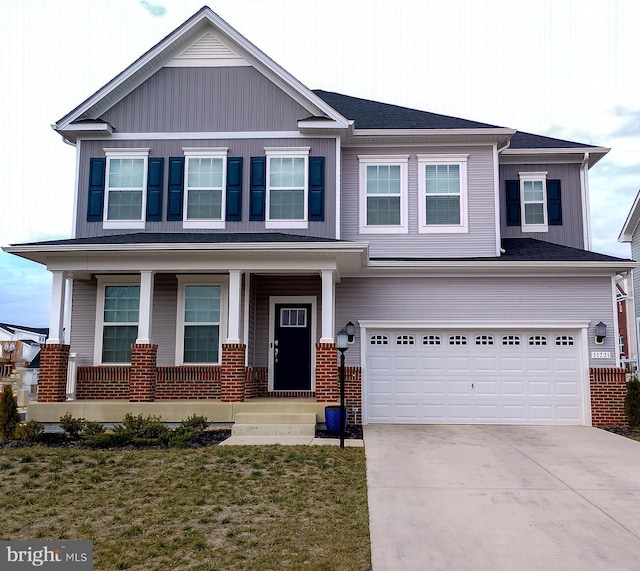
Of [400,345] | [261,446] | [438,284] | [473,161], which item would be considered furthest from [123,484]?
[473,161]

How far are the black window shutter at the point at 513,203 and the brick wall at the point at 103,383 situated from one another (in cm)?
1035

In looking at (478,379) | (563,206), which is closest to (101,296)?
(478,379)

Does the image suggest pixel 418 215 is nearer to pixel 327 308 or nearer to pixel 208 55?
pixel 327 308

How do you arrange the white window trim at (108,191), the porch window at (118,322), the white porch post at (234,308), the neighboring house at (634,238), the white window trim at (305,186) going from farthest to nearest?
the neighboring house at (634,238) < the white window trim at (108,191) < the porch window at (118,322) < the white window trim at (305,186) < the white porch post at (234,308)

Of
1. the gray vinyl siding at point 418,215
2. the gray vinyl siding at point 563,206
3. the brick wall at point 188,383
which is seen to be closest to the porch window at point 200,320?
the brick wall at point 188,383

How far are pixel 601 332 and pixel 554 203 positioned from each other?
4.04m

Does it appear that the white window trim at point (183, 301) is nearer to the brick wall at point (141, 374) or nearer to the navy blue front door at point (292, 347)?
the navy blue front door at point (292, 347)

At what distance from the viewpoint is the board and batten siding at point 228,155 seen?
14.4 m

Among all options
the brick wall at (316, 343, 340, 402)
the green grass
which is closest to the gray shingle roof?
the brick wall at (316, 343, 340, 402)

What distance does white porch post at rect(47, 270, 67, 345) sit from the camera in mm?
12961

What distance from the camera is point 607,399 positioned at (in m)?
13.7

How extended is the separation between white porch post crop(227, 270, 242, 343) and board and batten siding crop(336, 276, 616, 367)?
2.60 m

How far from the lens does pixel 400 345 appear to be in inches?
562

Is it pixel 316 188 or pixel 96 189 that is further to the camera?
pixel 96 189
